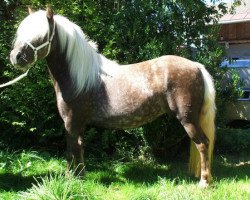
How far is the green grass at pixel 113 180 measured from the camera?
380 cm

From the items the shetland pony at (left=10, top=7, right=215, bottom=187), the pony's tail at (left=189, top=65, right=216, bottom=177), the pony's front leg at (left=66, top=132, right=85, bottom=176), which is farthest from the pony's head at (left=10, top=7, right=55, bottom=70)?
the pony's tail at (left=189, top=65, right=216, bottom=177)

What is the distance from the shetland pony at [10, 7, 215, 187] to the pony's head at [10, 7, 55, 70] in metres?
0.15

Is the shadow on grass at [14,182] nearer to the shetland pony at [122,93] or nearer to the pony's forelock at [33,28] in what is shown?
the shetland pony at [122,93]

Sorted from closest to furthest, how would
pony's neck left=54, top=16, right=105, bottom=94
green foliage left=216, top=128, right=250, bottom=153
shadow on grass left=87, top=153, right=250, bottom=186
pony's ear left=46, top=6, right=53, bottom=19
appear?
1. pony's ear left=46, top=6, right=53, bottom=19
2. pony's neck left=54, top=16, right=105, bottom=94
3. shadow on grass left=87, top=153, right=250, bottom=186
4. green foliage left=216, top=128, right=250, bottom=153

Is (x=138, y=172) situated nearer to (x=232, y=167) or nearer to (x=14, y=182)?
(x=232, y=167)

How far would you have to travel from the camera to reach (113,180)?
16.4 feet

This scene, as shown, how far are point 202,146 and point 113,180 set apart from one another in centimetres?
135

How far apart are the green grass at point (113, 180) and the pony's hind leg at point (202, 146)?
13 cm

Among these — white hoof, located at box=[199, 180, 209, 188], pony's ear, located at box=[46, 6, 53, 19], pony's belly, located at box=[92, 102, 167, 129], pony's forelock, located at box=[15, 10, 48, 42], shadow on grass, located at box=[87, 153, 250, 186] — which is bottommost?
shadow on grass, located at box=[87, 153, 250, 186]

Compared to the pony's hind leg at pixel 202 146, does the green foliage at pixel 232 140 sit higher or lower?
lower

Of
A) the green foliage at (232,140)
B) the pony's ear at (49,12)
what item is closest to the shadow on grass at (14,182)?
the pony's ear at (49,12)

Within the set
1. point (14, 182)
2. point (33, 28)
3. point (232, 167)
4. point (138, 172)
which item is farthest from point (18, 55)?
point (232, 167)

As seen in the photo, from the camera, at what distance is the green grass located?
12.5ft

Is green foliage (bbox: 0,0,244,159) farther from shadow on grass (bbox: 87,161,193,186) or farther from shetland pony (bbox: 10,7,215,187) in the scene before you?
shetland pony (bbox: 10,7,215,187)
